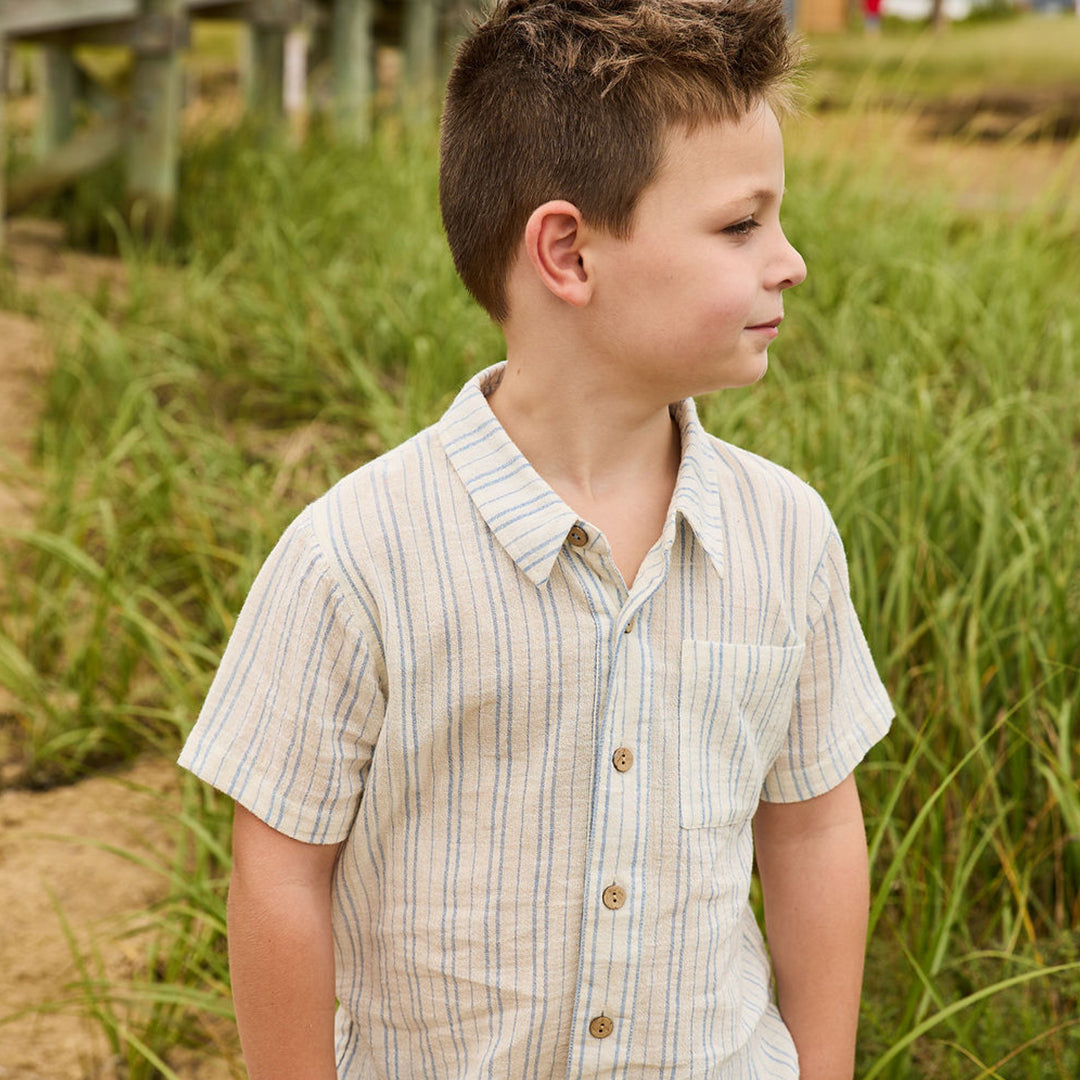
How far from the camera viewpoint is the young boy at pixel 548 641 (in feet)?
3.55

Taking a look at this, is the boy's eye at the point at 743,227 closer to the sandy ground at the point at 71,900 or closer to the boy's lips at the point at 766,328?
the boy's lips at the point at 766,328

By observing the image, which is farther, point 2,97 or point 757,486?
point 2,97

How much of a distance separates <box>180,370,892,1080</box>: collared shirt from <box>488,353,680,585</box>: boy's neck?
33 mm

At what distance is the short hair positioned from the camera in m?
1.07

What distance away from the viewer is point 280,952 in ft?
3.69

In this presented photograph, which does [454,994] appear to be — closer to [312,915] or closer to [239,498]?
[312,915]

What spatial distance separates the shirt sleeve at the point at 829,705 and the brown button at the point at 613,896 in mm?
231

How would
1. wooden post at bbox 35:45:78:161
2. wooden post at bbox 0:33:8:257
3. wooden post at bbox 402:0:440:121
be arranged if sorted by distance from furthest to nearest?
wooden post at bbox 402:0:440:121 → wooden post at bbox 35:45:78:161 → wooden post at bbox 0:33:8:257

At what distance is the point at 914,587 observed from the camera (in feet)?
7.24

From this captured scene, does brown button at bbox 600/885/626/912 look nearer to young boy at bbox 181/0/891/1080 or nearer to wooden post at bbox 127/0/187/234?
young boy at bbox 181/0/891/1080

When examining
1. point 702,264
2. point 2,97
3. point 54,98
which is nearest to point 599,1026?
point 702,264

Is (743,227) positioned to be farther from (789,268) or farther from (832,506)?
(832,506)

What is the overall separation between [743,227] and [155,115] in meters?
4.22

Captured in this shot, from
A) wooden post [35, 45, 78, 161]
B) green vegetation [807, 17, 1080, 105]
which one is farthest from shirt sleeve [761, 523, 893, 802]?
green vegetation [807, 17, 1080, 105]
